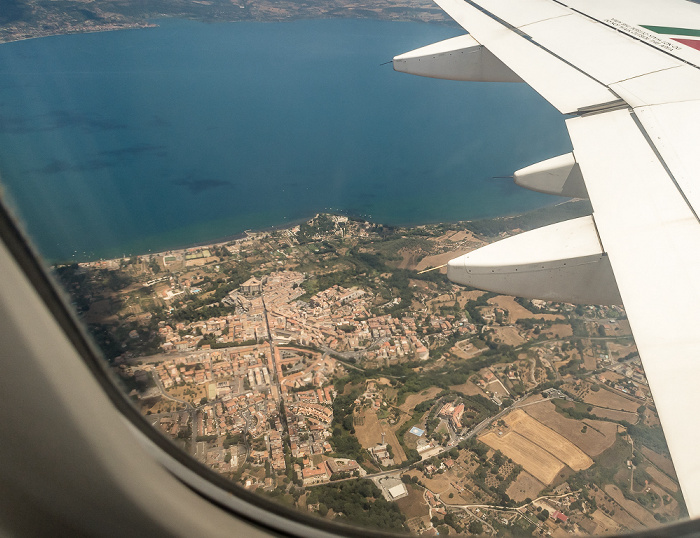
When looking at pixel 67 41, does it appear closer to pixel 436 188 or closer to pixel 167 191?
pixel 167 191

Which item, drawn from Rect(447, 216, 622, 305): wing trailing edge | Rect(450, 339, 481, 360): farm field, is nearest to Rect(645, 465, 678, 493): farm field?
Rect(447, 216, 622, 305): wing trailing edge

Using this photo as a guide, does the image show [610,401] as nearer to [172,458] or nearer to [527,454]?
[527,454]

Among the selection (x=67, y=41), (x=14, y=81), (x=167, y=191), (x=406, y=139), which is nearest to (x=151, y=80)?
(x=67, y=41)

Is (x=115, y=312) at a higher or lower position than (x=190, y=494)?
higher

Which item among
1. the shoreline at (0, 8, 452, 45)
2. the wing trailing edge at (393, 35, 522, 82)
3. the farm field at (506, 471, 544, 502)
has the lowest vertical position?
the farm field at (506, 471, 544, 502)

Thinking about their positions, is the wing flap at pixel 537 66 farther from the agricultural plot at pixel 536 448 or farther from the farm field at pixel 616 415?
the agricultural plot at pixel 536 448

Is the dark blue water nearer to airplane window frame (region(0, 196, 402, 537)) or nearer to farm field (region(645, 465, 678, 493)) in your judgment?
airplane window frame (region(0, 196, 402, 537))
